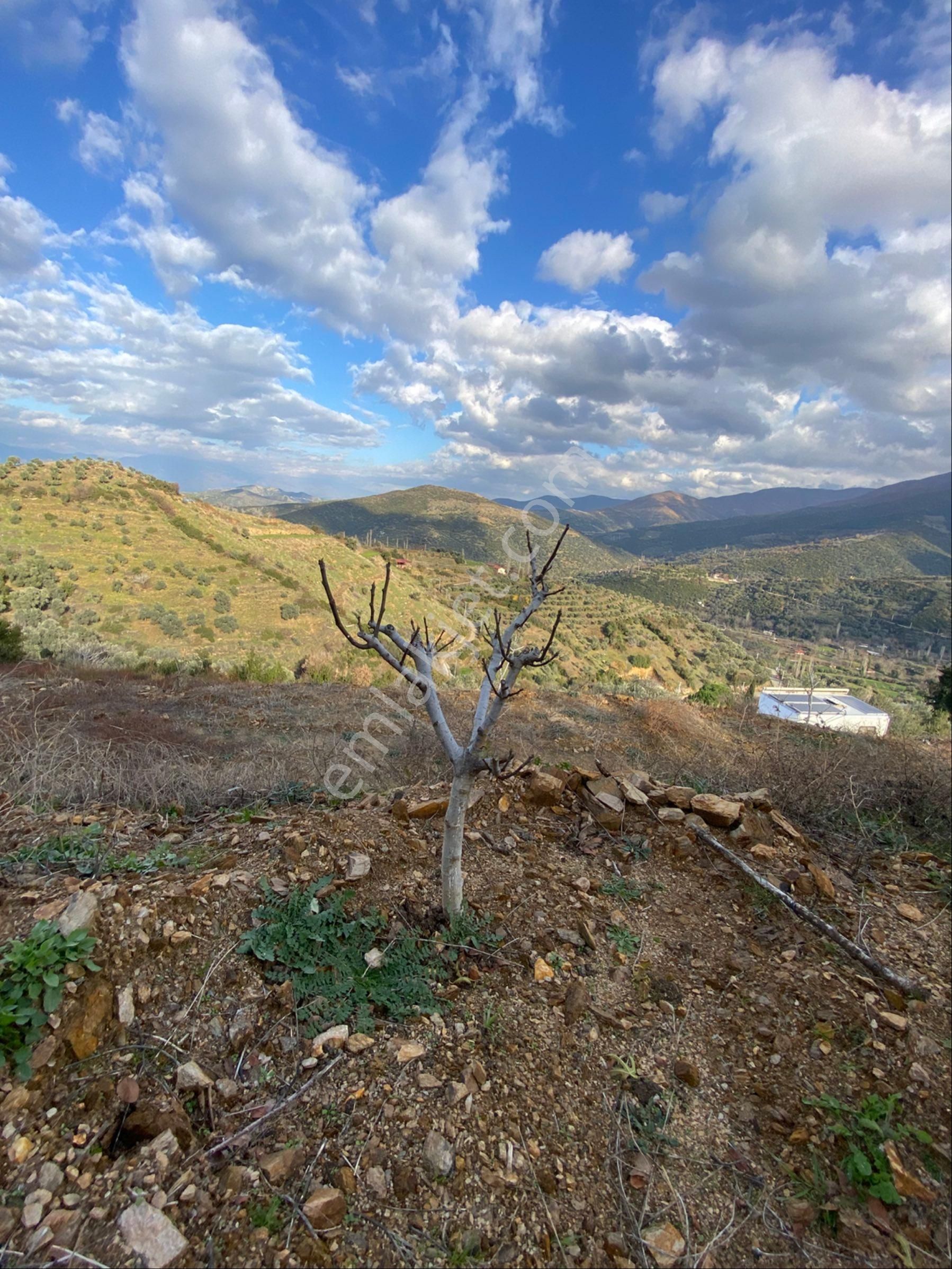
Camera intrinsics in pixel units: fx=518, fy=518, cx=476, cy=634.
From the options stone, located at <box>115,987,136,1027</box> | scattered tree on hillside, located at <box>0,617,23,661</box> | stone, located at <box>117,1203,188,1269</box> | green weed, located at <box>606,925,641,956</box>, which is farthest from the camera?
scattered tree on hillside, located at <box>0,617,23,661</box>

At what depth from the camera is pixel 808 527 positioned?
148m

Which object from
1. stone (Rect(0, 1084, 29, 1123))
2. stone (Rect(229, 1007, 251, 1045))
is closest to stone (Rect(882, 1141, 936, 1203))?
stone (Rect(229, 1007, 251, 1045))

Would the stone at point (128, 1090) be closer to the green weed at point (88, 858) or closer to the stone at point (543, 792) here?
the green weed at point (88, 858)

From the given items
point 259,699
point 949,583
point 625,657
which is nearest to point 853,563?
point 949,583

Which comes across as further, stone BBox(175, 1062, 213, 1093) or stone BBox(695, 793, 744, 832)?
stone BBox(695, 793, 744, 832)

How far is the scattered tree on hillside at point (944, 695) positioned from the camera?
18.0 m

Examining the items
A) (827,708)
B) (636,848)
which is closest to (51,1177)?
(636,848)

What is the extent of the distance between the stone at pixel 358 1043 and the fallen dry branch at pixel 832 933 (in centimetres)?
267

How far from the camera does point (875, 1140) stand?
2.08 m

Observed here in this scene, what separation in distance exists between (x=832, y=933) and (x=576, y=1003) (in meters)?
1.69

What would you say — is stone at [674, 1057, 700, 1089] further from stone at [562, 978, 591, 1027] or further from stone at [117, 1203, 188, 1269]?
stone at [117, 1203, 188, 1269]

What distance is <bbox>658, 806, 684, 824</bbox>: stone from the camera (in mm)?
4246

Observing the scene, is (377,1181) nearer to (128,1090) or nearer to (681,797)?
(128,1090)

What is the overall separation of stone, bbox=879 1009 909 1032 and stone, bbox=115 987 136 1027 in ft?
11.6
